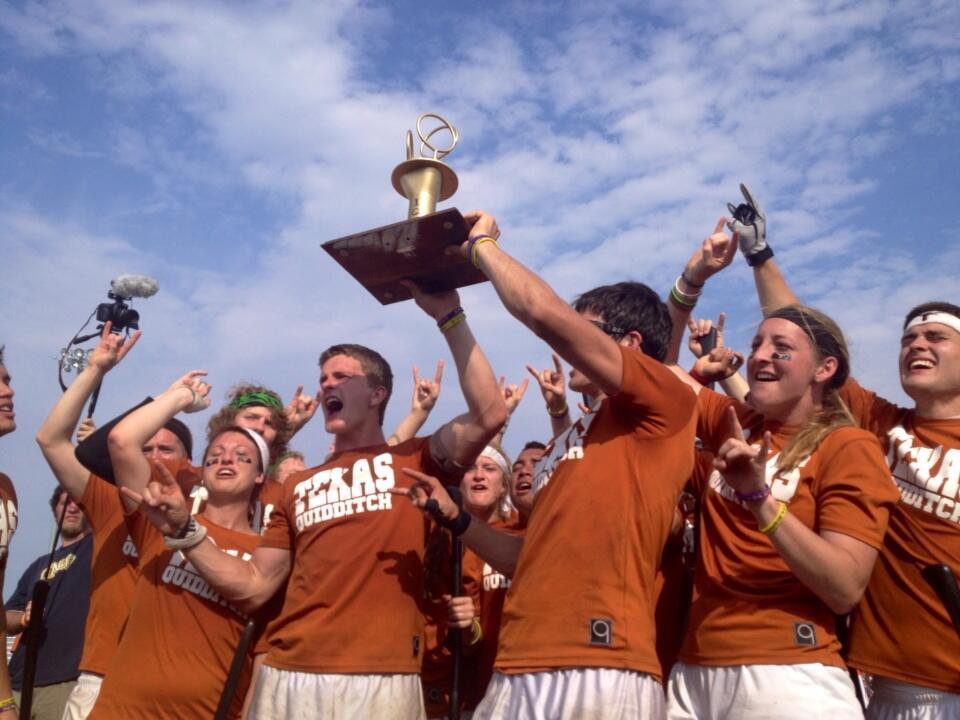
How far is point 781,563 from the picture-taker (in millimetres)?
Result: 3266

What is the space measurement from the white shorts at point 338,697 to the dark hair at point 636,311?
6.27ft

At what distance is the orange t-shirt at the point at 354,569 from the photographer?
3.96m

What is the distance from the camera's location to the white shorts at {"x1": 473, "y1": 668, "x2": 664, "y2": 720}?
290 cm

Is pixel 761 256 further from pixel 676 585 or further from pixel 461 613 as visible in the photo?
pixel 461 613

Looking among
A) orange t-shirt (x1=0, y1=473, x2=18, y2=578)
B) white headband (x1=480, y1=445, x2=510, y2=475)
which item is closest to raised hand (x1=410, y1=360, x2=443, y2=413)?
white headband (x1=480, y1=445, x2=510, y2=475)

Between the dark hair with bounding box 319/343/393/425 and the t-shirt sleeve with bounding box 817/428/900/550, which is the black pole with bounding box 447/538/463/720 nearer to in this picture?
the dark hair with bounding box 319/343/393/425

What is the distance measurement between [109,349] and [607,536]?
4033 millimetres

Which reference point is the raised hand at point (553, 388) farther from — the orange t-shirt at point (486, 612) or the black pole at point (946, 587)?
the black pole at point (946, 587)

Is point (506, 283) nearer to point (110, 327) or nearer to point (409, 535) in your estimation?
point (409, 535)

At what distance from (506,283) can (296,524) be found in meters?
1.90

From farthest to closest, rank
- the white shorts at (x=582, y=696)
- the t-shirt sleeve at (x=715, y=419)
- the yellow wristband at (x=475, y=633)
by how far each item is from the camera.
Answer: the yellow wristband at (x=475, y=633) → the t-shirt sleeve at (x=715, y=419) → the white shorts at (x=582, y=696)

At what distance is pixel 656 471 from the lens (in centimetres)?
331

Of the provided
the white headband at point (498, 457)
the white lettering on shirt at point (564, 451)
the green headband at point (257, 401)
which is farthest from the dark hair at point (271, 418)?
the white lettering on shirt at point (564, 451)

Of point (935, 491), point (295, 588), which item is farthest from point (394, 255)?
point (935, 491)
